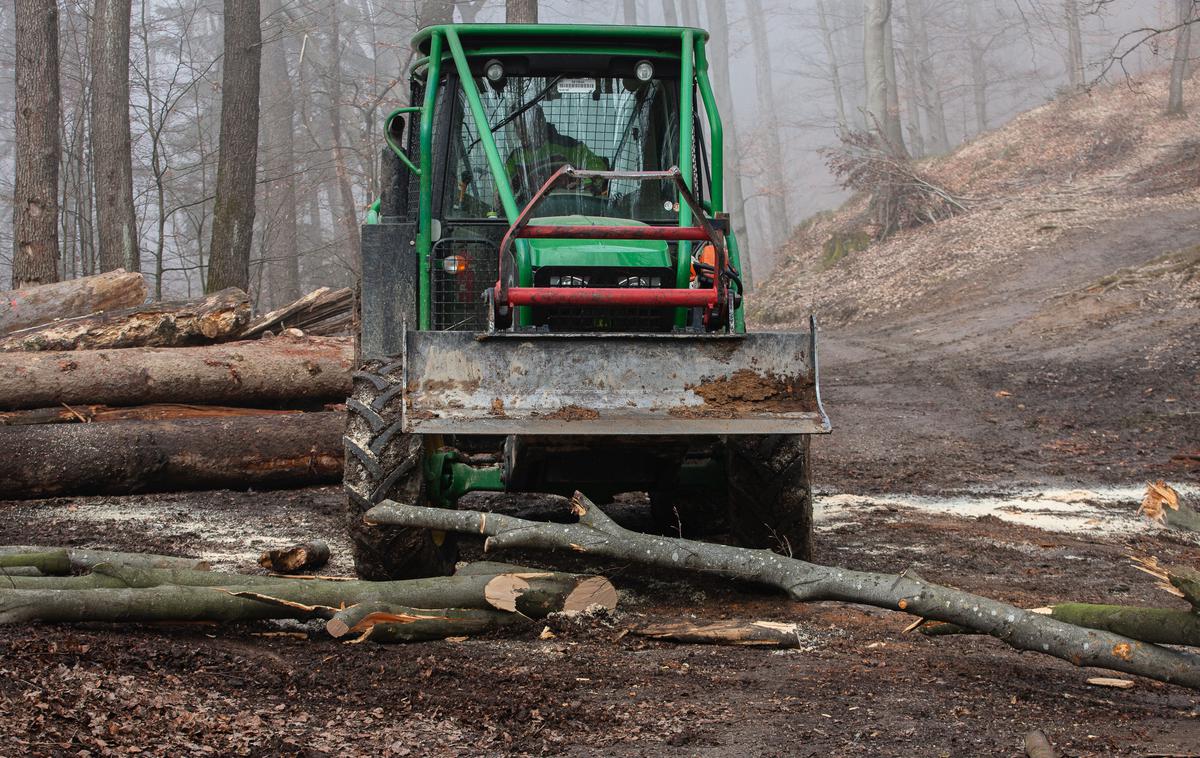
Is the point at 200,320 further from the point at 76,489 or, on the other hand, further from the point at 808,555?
the point at 808,555

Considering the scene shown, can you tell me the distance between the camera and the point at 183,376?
9.58 meters

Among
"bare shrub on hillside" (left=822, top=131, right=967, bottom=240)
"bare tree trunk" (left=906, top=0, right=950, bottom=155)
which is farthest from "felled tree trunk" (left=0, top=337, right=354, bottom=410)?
"bare tree trunk" (left=906, top=0, right=950, bottom=155)

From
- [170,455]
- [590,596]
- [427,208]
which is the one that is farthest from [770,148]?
[590,596]

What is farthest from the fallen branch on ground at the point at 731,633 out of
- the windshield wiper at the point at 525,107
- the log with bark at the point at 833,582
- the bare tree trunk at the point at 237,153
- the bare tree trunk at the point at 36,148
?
the bare tree trunk at the point at 237,153

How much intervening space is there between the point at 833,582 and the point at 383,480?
2139mm

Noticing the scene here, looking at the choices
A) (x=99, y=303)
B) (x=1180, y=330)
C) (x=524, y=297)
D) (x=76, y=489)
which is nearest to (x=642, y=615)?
(x=524, y=297)

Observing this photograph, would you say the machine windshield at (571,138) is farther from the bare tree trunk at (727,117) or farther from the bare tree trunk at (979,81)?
the bare tree trunk at (979,81)

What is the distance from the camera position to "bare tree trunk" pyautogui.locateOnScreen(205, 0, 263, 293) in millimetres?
15555

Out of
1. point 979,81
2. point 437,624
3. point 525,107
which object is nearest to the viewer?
point 437,624

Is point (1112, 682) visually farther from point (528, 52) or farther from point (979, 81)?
point (979, 81)

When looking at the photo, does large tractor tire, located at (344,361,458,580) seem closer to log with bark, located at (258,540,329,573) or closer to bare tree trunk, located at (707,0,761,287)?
log with bark, located at (258,540,329,573)

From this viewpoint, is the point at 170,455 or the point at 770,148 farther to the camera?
the point at 770,148

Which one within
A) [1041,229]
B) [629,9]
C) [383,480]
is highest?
[629,9]

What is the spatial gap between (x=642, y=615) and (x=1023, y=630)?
5.79ft
